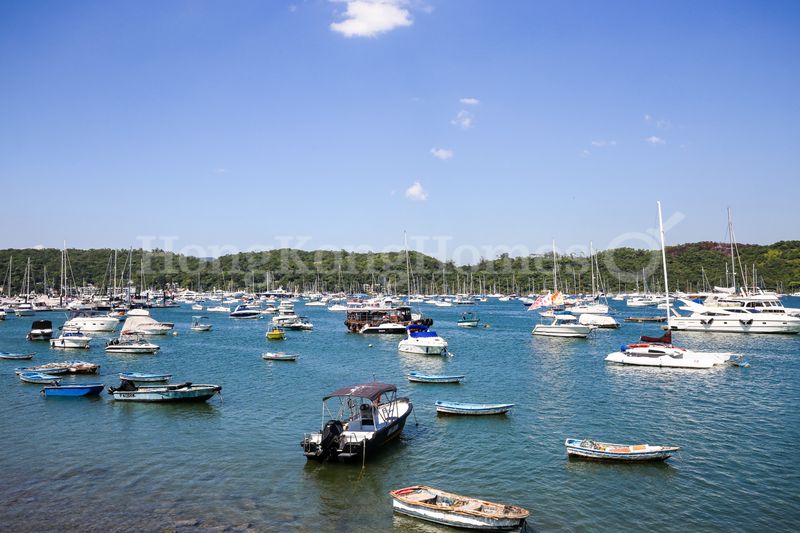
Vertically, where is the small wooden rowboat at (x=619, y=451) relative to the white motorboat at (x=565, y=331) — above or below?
below

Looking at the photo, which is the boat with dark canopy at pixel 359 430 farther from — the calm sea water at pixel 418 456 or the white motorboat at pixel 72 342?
the white motorboat at pixel 72 342

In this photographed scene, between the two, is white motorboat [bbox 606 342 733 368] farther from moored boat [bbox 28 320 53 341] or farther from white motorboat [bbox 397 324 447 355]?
moored boat [bbox 28 320 53 341]

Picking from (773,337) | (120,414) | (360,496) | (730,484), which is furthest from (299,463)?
(773,337)

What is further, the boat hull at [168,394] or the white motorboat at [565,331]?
the white motorboat at [565,331]

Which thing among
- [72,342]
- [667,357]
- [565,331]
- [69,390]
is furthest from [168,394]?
[565,331]

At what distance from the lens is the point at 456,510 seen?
1883cm

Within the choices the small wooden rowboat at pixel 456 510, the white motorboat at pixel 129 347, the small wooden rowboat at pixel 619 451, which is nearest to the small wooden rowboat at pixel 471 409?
the small wooden rowboat at pixel 619 451

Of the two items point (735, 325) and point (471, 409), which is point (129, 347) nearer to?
point (471, 409)

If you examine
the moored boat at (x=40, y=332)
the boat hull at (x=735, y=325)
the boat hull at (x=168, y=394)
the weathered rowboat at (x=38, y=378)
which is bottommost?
the boat hull at (x=168, y=394)

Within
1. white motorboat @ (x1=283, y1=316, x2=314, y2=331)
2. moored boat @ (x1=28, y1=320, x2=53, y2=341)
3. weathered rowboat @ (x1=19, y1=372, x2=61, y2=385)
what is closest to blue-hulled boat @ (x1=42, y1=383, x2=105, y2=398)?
weathered rowboat @ (x1=19, y1=372, x2=61, y2=385)

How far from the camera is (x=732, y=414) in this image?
34.2 meters

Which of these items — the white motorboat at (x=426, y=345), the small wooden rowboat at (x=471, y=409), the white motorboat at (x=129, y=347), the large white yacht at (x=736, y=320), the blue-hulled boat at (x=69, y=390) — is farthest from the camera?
the large white yacht at (x=736, y=320)

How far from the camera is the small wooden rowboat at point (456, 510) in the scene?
1838 centimetres

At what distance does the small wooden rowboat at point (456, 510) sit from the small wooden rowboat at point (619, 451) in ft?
25.2
